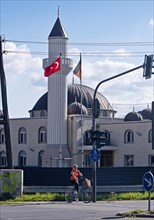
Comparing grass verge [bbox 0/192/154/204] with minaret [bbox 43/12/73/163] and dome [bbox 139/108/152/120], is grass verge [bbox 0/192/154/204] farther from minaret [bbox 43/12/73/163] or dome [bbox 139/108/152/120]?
dome [bbox 139/108/152/120]

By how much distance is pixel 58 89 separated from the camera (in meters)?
76.6

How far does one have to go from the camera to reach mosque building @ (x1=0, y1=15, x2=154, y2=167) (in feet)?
251

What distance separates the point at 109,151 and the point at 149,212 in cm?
6048

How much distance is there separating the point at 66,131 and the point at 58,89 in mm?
5508

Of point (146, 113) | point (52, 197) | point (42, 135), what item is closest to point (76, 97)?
point (42, 135)

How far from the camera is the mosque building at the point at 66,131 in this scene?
7662cm

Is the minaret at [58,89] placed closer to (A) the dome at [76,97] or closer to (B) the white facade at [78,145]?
(B) the white facade at [78,145]

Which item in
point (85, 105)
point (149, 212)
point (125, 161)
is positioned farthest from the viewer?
point (85, 105)

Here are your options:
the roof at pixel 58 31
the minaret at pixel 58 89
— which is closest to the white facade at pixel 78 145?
the minaret at pixel 58 89

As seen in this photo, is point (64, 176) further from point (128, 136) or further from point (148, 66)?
point (128, 136)

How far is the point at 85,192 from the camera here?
3122 cm

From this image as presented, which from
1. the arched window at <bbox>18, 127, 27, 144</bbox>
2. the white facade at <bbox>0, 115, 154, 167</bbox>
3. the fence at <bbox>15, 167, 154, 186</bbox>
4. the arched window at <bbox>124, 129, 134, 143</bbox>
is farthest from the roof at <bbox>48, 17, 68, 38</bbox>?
the fence at <bbox>15, 167, 154, 186</bbox>

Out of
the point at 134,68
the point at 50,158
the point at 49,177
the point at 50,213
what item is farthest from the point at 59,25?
the point at 50,213

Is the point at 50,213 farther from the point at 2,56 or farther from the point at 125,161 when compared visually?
the point at 125,161
